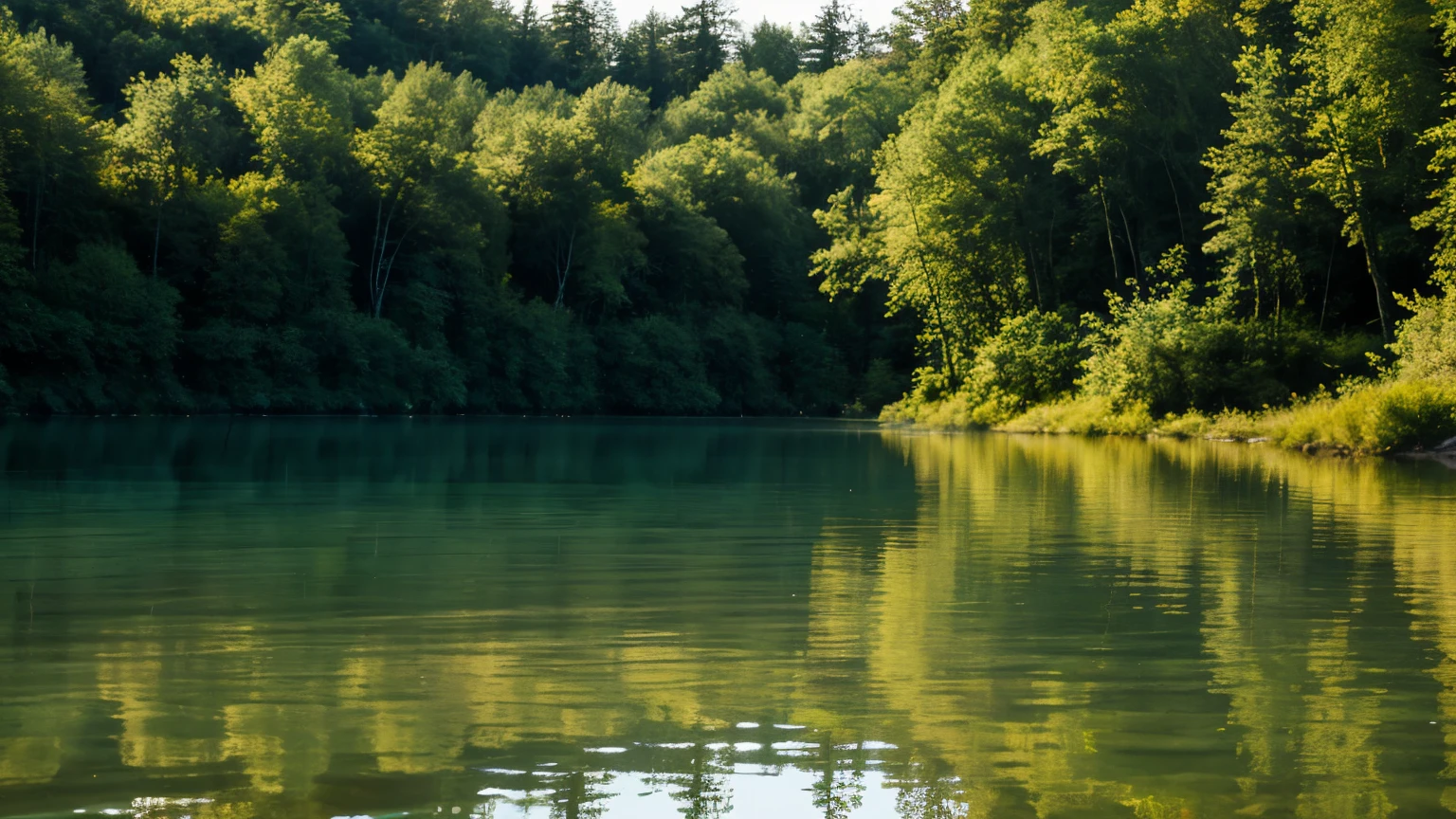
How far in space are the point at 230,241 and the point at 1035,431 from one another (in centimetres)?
3489

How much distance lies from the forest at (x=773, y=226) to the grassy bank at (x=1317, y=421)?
111 mm

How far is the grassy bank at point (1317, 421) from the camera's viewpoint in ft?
116

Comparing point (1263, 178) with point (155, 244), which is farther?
point (155, 244)

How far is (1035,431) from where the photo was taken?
53.4 m

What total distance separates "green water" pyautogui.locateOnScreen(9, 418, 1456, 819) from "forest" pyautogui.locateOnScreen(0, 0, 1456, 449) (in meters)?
23.9

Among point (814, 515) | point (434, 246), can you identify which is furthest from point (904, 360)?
point (814, 515)

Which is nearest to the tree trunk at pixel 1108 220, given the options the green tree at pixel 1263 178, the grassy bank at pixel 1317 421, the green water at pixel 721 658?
the grassy bank at pixel 1317 421

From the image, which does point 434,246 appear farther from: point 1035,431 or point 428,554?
point 428,554

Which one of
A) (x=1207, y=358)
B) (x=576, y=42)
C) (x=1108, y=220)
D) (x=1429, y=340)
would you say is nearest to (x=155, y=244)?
(x=1108, y=220)

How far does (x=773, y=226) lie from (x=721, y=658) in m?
86.0

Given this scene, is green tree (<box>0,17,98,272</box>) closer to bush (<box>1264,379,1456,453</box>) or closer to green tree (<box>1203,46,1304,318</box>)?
green tree (<box>1203,46,1304,318</box>)

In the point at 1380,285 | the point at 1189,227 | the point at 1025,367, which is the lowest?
the point at 1025,367

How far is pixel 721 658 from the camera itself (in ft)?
28.9

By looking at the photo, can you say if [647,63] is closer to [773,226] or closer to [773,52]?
[773,52]
